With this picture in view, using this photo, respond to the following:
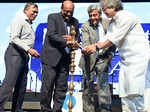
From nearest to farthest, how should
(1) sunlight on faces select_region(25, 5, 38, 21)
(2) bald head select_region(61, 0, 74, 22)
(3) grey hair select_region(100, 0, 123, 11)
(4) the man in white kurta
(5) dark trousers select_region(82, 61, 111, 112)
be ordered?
1. (4) the man in white kurta
2. (3) grey hair select_region(100, 0, 123, 11)
3. (5) dark trousers select_region(82, 61, 111, 112)
4. (2) bald head select_region(61, 0, 74, 22)
5. (1) sunlight on faces select_region(25, 5, 38, 21)

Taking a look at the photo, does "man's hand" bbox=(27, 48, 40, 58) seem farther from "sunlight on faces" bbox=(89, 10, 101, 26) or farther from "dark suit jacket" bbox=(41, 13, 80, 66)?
"sunlight on faces" bbox=(89, 10, 101, 26)

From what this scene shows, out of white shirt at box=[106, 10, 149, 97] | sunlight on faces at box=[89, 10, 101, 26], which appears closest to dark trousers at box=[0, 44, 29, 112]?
sunlight on faces at box=[89, 10, 101, 26]

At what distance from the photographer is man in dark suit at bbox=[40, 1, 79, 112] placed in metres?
2.61

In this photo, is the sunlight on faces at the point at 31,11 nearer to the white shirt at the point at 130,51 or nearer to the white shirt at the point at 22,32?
the white shirt at the point at 22,32

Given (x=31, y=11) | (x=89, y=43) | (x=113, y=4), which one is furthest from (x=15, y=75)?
(x=113, y=4)

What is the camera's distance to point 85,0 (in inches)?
216

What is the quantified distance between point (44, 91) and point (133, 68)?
1.05 meters

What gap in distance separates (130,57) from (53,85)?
99 cm

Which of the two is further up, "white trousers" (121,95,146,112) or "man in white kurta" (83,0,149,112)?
"man in white kurta" (83,0,149,112)

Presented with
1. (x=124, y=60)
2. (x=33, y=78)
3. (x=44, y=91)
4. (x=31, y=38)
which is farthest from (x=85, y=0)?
(x=124, y=60)

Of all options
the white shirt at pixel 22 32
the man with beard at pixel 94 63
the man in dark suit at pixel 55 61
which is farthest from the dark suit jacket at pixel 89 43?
the white shirt at pixel 22 32

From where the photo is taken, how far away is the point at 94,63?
2609mm

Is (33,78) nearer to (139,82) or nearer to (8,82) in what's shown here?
(8,82)

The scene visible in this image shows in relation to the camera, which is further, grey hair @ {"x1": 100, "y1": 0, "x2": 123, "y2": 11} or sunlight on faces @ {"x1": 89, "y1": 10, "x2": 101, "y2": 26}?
sunlight on faces @ {"x1": 89, "y1": 10, "x2": 101, "y2": 26}
